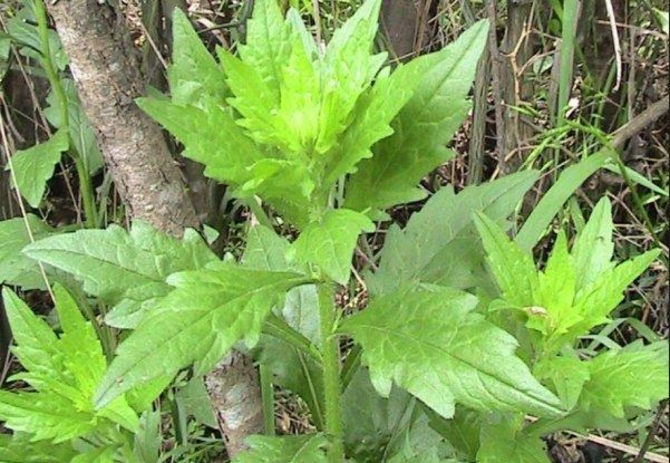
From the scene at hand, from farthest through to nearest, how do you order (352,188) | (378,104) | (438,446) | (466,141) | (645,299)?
(466,141)
(645,299)
(438,446)
(352,188)
(378,104)

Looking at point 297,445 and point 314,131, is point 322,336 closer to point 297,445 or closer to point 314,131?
point 297,445

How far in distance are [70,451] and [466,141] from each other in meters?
0.95

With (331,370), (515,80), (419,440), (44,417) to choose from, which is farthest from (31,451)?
(515,80)

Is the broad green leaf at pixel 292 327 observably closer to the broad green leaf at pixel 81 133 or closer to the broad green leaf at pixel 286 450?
the broad green leaf at pixel 286 450

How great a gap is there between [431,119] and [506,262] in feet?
0.57

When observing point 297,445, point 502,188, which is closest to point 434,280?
point 502,188

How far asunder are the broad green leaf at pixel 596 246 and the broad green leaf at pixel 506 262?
75 mm

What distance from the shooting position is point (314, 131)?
1.02 metres

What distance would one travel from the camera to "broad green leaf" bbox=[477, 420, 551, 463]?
1.07 metres

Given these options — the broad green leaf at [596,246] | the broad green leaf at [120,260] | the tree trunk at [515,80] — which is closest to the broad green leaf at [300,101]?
the broad green leaf at [120,260]

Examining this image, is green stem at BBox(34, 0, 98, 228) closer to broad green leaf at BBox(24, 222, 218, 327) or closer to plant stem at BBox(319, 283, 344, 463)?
broad green leaf at BBox(24, 222, 218, 327)

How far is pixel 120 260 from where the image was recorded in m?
1.12

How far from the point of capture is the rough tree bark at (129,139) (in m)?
1.27

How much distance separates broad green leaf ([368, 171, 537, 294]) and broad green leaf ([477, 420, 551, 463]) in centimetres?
17
